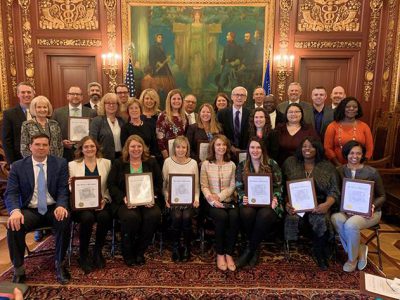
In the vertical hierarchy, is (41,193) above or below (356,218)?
above

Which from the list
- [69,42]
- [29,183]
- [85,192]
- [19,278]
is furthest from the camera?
[69,42]

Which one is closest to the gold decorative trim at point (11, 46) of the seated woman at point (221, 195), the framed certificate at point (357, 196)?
the seated woman at point (221, 195)

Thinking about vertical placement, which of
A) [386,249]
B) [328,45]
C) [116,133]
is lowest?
[386,249]

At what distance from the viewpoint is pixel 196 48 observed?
799 centimetres

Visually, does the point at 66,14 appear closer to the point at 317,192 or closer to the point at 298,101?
the point at 298,101

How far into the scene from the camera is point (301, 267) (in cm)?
387

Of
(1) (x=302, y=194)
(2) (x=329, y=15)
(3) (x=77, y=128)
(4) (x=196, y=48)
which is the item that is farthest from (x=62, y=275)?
(2) (x=329, y=15)

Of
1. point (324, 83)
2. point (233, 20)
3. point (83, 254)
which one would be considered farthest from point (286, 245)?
point (233, 20)

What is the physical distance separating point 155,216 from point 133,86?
4.70 meters

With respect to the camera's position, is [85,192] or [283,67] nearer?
[85,192]

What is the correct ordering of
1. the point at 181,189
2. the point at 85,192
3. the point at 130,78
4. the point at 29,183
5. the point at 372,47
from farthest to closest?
1. the point at 130,78
2. the point at 372,47
3. the point at 181,189
4. the point at 85,192
5. the point at 29,183

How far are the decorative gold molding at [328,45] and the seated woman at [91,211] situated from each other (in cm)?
580

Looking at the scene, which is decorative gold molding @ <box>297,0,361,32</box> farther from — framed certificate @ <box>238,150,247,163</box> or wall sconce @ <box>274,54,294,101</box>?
framed certificate @ <box>238,150,247,163</box>

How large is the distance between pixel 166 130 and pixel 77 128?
123 cm
